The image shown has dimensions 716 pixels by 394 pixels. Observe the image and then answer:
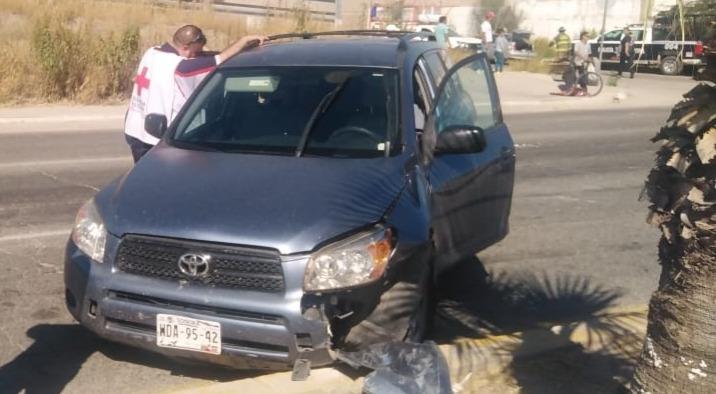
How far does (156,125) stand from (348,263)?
2373 millimetres

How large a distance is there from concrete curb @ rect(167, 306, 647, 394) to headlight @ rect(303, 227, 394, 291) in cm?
45

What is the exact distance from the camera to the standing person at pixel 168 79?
6.92m

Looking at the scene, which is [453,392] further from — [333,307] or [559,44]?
[559,44]

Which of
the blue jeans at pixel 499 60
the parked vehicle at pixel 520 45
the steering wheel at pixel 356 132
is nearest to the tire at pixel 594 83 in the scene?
the blue jeans at pixel 499 60

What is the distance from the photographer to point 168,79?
696cm

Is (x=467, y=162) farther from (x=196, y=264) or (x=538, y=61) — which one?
(x=538, y=61)

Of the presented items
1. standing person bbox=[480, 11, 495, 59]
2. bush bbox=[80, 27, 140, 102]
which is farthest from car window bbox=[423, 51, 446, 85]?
standing person bbox=[480, 11, 495, 59]

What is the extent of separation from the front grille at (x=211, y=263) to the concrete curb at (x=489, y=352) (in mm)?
455

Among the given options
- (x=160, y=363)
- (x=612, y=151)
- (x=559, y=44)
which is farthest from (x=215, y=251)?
(x=559, y=44)

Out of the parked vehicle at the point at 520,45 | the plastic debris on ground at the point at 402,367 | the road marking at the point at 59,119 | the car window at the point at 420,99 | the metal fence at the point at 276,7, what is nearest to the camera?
the plastic debris on ground at the point at 402,367

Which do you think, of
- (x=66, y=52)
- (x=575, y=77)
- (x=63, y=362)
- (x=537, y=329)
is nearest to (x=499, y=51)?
(x=575, y=77)

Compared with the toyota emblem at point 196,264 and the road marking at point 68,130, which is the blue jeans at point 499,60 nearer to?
the road marking at point 68,130

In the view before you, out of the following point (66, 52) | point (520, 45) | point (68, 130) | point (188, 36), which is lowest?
point (68, 130)

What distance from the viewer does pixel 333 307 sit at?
14.3 feet
